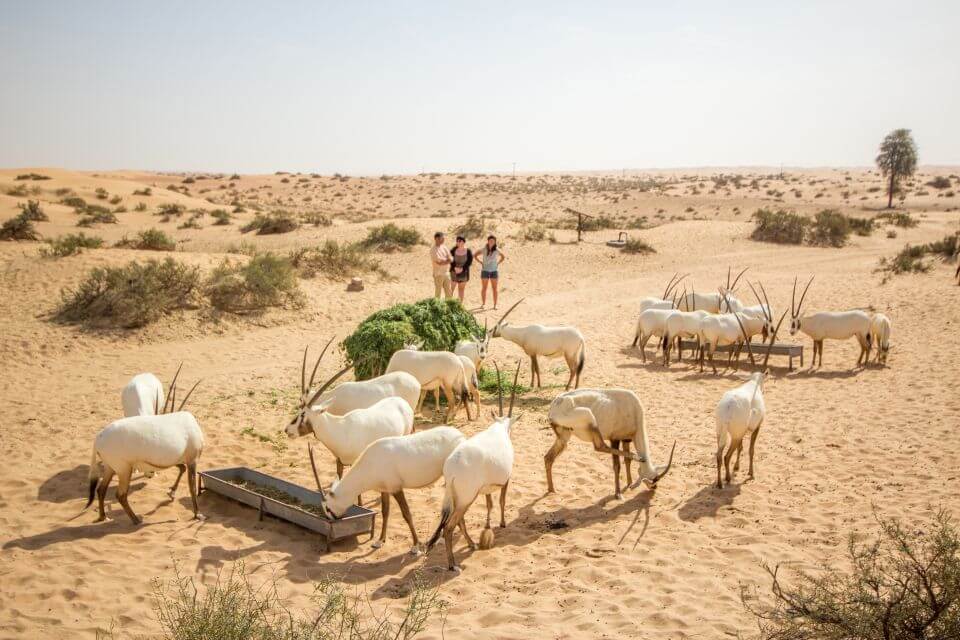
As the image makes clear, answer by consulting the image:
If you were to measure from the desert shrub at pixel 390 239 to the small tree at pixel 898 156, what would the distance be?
37.9 metres

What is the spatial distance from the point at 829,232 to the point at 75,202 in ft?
120

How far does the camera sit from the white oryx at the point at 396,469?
6215 mm

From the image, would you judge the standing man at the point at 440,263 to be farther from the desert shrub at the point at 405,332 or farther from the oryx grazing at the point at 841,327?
the oryx grazing at the point at 841,327

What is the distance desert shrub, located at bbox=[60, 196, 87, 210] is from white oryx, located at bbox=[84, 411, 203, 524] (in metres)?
32.5

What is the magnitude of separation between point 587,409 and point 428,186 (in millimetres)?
61231

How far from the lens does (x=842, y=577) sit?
18.9 feet

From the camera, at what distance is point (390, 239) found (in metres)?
25.9

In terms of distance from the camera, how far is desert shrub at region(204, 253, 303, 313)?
53.5ft

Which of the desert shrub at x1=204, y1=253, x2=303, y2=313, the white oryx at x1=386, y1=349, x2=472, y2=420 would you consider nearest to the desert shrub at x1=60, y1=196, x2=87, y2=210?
the desert shrub at x1=204, y1=253, x2=303, y2=313

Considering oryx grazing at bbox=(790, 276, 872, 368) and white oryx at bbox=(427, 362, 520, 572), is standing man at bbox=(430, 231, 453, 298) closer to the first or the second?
oryx grazing at bbox=(790, 276, 872, 368)

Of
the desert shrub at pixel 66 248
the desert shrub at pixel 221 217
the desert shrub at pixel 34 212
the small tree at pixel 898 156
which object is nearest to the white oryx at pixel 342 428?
the desert shrub at pixel 66 248

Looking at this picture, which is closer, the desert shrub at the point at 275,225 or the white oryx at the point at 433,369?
the white oryx at the point at 433,369

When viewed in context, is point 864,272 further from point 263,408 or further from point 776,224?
point 263,408

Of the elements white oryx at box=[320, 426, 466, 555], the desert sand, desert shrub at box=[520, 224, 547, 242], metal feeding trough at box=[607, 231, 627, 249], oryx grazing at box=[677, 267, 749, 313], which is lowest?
the desert sand
